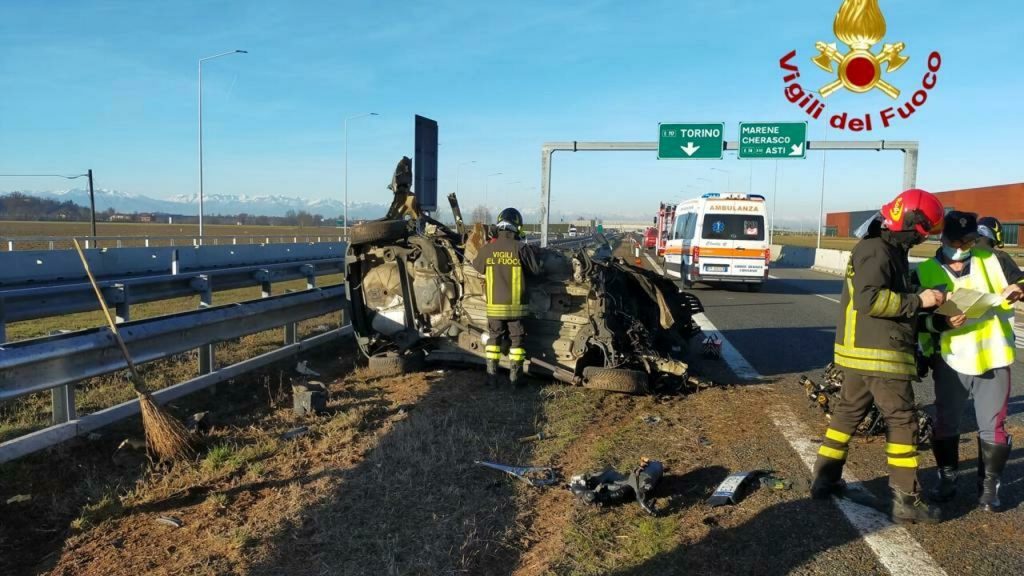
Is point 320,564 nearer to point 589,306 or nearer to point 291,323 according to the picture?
point 589,306

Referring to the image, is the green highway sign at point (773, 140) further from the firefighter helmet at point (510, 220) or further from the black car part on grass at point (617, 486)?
the black car part on grass at point (617, 486)

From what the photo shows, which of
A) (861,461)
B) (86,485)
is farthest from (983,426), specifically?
(86,485)

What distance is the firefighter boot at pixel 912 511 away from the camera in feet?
11.7

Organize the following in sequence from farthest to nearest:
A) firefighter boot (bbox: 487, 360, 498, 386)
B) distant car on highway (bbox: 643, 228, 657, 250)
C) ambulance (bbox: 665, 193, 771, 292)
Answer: distant car on highway (bbox: 643, 228, 657, 250) → ambulance (bbox: 665, 193, 771, 292) → firefighter boot (bbox: 487, 360, 498, 386)

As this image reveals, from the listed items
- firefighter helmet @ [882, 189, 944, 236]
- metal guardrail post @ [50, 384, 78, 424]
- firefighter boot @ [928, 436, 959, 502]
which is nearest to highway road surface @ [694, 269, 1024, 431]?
firefighter boot @ [928, 436, 959, 502]

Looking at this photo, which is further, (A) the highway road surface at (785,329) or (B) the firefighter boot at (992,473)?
(A) the highway road surface at (785,329)

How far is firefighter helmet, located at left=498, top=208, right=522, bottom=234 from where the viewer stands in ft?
21.0

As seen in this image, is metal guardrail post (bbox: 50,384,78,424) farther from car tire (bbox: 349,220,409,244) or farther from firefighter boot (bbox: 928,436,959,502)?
firefighter boot (bbox: 928,436,959,502)

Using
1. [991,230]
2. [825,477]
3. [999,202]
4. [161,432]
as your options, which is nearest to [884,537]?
[825,477]

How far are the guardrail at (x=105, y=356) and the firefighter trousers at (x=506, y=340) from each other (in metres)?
2.02

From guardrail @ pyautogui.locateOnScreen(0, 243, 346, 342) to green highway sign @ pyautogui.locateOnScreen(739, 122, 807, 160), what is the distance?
1390 cm

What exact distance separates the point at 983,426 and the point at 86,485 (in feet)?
16.5

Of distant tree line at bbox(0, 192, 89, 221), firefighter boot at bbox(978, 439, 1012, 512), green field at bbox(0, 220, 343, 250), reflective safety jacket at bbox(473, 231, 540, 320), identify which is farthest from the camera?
distant tree line at bbox(0, 192, 89, 221)

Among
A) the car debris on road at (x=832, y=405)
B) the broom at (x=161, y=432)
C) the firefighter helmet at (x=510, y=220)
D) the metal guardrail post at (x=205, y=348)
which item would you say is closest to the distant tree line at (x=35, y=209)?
the metal guardrail post at (x=205, y=348)
